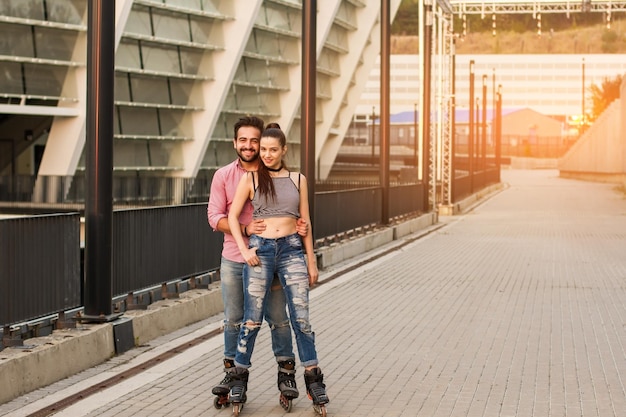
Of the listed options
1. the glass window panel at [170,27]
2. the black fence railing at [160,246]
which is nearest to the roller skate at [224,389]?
the black fence railing at [160,246]

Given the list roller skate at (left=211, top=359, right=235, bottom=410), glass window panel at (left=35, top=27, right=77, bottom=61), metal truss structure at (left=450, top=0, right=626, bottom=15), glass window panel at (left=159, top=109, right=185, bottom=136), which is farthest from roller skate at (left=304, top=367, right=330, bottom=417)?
glass window panel at (left=159, top=109, right=185, bottom=136)

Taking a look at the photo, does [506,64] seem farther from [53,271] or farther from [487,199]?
[53,271]

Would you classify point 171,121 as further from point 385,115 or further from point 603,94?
point 603,94

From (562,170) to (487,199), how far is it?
190 feet

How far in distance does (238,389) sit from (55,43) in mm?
33352

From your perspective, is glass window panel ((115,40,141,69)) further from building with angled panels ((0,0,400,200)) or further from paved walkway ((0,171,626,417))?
paved walkway ((0,171,626,417))

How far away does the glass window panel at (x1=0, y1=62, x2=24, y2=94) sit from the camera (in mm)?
38562

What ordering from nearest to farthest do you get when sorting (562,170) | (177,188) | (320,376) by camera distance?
1. (320,376)
2. (177,188)
3. (562,170)

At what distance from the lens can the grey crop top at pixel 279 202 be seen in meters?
7.91

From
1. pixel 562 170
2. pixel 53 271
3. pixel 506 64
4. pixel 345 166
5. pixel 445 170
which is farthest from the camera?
pixel 506 64

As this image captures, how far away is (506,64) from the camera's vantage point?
565 ft

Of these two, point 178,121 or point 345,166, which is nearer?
point 178,121

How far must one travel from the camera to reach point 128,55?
145 feet

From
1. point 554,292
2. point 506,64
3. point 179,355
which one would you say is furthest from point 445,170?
point 506,64
